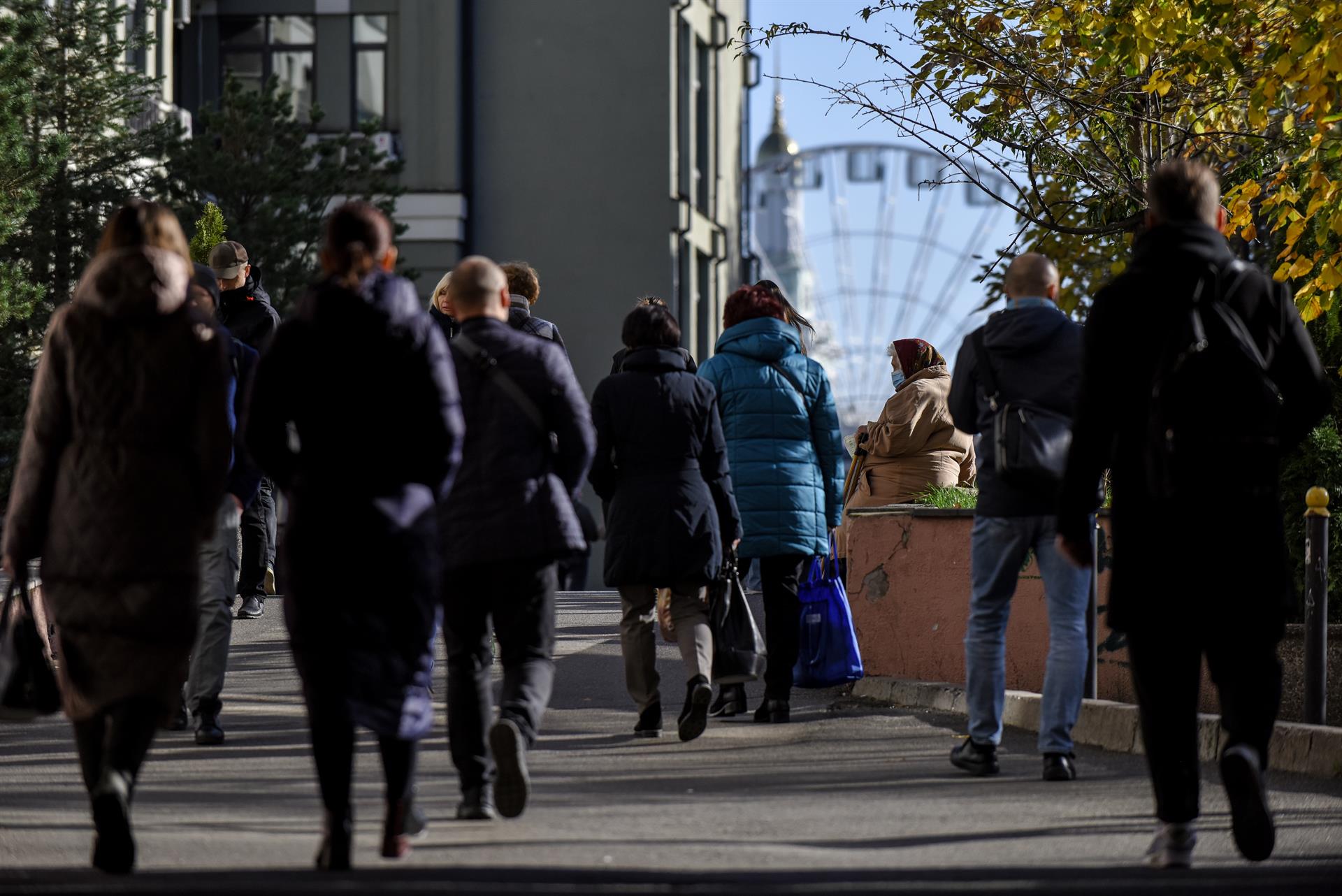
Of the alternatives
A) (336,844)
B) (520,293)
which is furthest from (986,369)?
(336,844)

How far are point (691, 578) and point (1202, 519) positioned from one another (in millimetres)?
3419

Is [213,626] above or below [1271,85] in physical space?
below

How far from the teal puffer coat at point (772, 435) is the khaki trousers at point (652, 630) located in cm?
62

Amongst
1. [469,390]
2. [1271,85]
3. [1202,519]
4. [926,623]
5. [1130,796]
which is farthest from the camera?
[926,623]

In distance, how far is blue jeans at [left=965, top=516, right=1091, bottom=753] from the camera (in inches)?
317

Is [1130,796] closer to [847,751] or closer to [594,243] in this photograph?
[847,751]

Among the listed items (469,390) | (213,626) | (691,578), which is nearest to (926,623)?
(691,578)

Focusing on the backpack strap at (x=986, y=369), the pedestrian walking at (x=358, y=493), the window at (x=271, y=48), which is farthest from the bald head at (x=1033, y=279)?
the window at (x=271, y=48)

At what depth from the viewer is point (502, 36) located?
35844mm

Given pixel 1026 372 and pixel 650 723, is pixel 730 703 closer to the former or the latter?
pixel 650 723

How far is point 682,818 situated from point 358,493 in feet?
6.24

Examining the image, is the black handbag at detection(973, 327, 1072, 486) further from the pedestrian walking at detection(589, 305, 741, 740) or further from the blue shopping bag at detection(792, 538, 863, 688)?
the blue shopping bag at detection(792, 538, 863, 688)

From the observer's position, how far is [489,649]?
7105 millimetres

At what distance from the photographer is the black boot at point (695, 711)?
910 centimetres
